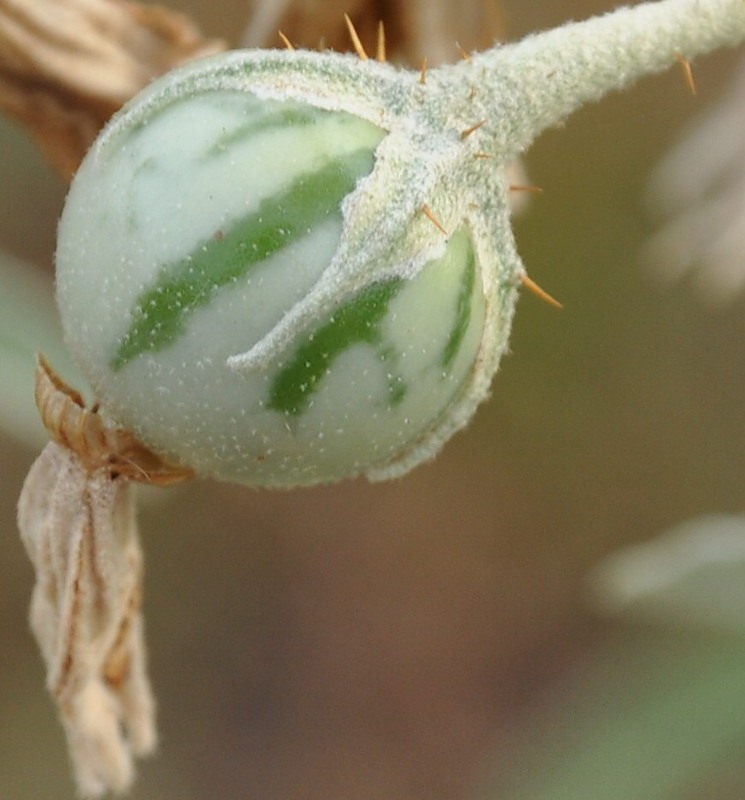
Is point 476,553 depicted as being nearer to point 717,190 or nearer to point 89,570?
point 717,190

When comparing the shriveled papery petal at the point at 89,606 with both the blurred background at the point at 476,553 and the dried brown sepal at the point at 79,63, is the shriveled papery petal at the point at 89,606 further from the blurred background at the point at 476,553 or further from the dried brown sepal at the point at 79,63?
the blurred background at the point at 476,553

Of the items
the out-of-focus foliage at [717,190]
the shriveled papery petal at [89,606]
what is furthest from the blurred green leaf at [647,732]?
the shriveled papery petal at [89,606]

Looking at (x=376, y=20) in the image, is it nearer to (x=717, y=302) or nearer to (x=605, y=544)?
(x=717, y=302)

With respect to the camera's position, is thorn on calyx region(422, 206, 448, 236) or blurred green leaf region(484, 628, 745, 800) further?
blurred green leaf region(484, 628, 745, 800)

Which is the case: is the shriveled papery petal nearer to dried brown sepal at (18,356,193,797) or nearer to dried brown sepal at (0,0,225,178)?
dried brown sepal at (18,356,193,797)

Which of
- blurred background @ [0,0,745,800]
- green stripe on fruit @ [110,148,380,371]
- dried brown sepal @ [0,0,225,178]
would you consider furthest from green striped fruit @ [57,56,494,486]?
blurred background @ [0,0,745,800]
